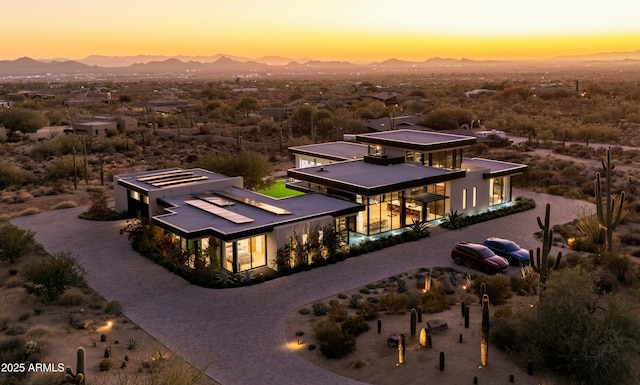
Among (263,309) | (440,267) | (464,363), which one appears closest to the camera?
(464,363)

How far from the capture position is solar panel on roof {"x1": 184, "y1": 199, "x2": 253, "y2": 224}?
24875 mm

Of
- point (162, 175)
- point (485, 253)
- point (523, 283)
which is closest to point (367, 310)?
point (523, 283)

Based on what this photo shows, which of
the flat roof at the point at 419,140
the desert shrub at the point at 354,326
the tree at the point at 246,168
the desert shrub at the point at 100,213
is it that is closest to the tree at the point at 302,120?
the tree at the point at 246,168

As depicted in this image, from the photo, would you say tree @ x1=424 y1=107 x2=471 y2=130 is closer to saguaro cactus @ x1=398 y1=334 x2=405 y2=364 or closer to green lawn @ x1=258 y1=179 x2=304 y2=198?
green lawn @ x1=258 y1=179 x2=304 y2=198

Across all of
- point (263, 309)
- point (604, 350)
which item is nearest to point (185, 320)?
point (263, 309)

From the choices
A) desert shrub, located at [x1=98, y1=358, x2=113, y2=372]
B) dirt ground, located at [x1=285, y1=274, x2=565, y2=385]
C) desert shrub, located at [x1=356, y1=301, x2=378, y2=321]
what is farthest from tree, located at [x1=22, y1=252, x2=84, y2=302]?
desert shrub, located at [x1=356, y1=301, x2=378, y2=321]

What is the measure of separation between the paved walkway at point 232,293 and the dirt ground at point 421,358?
62cm

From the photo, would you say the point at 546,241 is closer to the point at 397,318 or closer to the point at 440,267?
the point at 397,318

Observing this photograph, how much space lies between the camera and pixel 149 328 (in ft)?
60.3

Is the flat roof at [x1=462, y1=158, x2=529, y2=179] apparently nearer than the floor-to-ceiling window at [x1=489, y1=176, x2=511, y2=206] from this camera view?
Yes

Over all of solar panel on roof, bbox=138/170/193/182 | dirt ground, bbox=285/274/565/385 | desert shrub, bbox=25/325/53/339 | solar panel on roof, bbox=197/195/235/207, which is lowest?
dirt ground, bbox=285/274/565/385

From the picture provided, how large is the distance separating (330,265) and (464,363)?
983 centimetres

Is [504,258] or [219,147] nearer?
[504,258]

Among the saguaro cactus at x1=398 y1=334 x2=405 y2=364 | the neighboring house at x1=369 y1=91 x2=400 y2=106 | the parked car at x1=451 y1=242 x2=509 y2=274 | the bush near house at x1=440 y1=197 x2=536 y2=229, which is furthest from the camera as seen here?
the neighboring house at x1=369 y1=91 x2=400 y2=106
